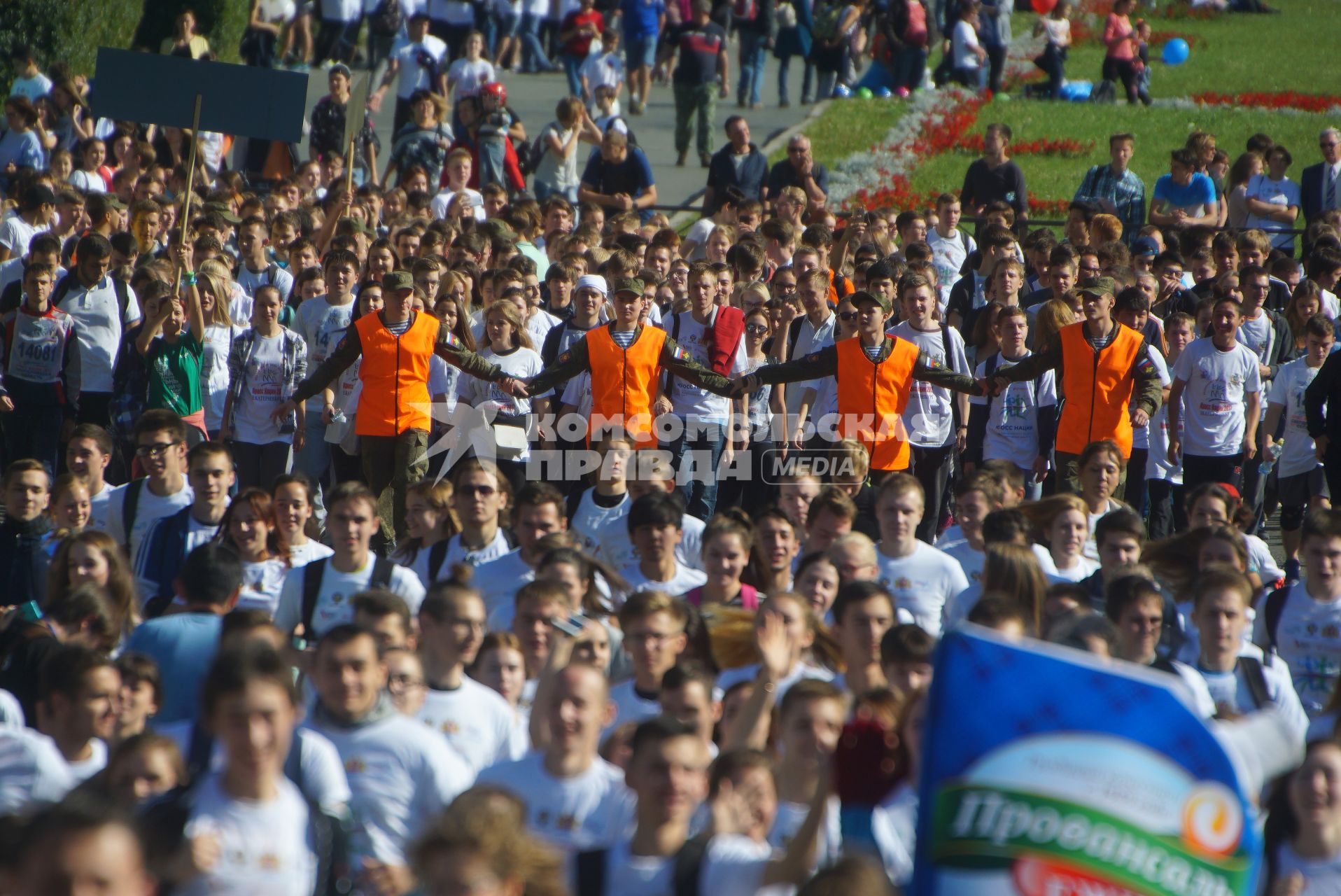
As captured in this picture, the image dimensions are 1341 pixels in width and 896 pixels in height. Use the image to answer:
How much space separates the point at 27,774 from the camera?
5477 mm

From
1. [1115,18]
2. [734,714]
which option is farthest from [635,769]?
[1115,18]

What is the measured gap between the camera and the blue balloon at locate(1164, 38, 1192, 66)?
1377 inches

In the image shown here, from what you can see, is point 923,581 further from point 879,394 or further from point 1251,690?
point 879,394

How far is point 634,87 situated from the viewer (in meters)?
26.8

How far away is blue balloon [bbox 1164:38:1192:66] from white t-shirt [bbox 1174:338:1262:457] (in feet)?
81.5

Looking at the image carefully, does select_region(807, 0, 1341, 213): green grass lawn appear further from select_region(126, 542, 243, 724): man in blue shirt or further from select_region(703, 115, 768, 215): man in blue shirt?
select_region(126, 542, 243, 724): man in blue shirt

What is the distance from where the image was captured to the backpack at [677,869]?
4836mm

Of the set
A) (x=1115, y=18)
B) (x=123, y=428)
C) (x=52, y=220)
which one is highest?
(x=1115, y=18)

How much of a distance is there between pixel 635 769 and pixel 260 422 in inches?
279

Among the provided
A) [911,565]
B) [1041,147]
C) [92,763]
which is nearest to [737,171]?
[1041,147]

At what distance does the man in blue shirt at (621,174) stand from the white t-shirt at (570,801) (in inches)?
484

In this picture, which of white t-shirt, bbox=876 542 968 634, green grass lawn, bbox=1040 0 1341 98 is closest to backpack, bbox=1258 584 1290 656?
white t-shirt, bbox=876 542 968 634

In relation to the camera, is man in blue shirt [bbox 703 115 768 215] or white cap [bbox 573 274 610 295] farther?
man in blue shirt [bbox 703 115 768 215]

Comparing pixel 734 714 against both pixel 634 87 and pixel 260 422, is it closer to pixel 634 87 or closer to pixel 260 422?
pixel 260 422
